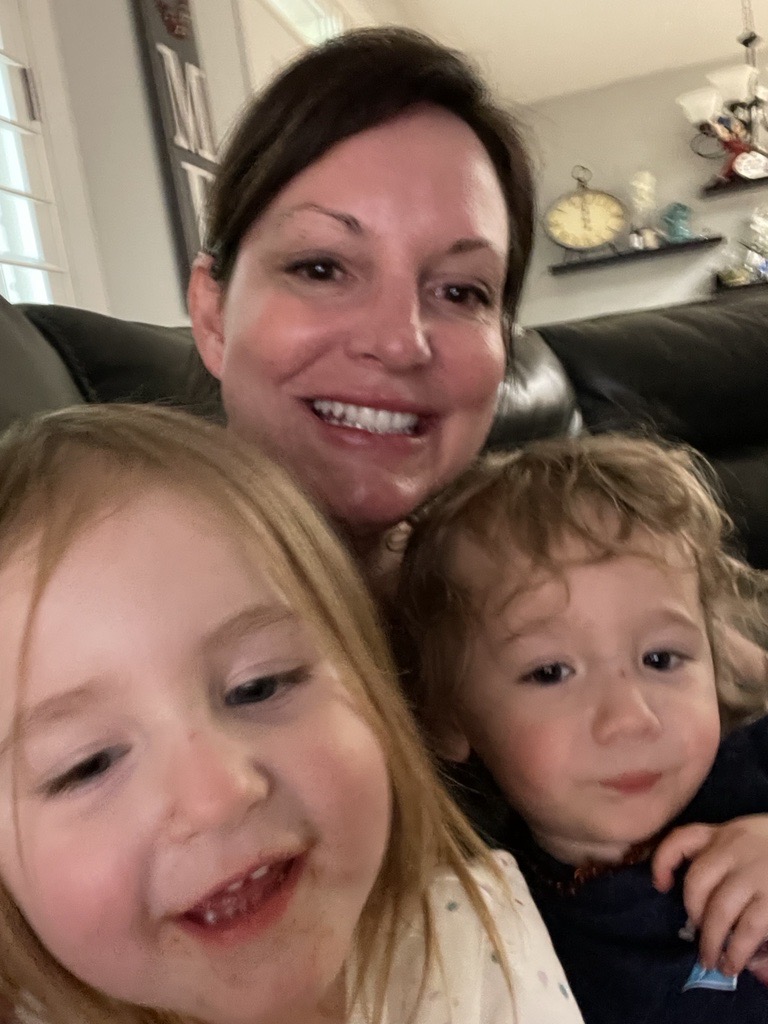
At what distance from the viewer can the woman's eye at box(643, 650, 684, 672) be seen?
854 millimetres

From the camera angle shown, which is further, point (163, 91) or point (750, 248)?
point (750, 248)

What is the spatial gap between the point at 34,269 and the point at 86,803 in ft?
6.71

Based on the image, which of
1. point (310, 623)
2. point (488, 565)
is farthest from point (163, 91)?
point (310, 623)

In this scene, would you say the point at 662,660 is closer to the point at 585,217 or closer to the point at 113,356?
the point at 113,356

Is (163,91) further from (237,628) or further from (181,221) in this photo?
(237,628)

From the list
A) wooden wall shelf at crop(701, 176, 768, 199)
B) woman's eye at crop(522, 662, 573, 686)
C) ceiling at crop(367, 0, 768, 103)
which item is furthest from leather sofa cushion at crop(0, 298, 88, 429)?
wooden wall shelf at crop(701, 176, 768, 199)

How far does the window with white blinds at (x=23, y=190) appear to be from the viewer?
2.18 m

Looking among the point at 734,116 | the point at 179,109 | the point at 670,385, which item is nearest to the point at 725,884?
the point at 670,385

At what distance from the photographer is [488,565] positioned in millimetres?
896

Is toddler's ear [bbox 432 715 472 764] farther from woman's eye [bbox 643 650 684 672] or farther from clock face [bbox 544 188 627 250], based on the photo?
clock face [bbox 544 188 627 250]

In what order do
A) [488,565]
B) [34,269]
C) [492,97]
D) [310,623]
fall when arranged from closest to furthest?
1. [310,623]
2. [488,565]
3. [492,97]
4. [34,269]

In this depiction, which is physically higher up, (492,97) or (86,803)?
(492,97)

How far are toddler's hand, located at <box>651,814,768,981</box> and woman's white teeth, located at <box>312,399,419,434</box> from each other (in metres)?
0.49

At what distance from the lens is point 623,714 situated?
0.80 m
